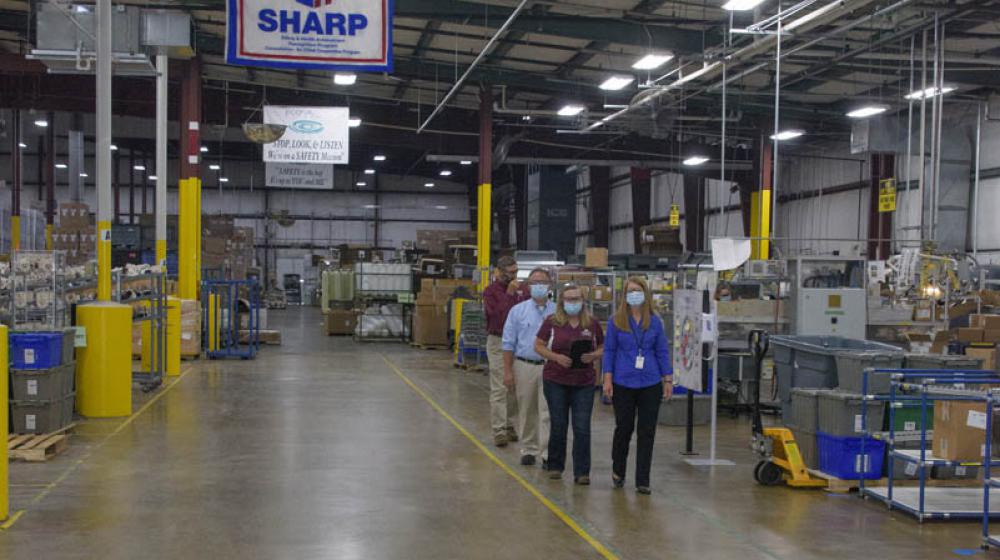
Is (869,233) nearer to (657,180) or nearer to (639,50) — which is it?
(639,50)

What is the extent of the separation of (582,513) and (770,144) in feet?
66.9

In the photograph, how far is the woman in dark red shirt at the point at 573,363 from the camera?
294 inches

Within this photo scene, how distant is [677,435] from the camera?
10.4 metres

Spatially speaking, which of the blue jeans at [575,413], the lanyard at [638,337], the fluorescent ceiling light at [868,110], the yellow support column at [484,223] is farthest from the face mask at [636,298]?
the yellow support column at [484,223]

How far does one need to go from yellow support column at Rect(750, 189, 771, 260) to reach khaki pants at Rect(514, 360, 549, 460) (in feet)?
50.7

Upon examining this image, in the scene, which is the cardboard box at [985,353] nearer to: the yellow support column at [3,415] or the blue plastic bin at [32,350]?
the blue plastic bin at [32,350]

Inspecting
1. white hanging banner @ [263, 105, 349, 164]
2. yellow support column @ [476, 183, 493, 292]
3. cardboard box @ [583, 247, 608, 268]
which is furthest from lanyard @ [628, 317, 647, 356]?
yellow support column @ [476, 183, 493, 292]

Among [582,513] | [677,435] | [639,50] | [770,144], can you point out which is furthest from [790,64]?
[582,513]

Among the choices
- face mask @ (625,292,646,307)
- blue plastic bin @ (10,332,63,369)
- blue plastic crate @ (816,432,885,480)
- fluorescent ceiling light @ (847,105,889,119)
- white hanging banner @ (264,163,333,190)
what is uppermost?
fluorescent ceiling light @ (847,105,889,119)

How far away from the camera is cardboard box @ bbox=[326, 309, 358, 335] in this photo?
27.0 m

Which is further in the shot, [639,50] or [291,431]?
[639,50]

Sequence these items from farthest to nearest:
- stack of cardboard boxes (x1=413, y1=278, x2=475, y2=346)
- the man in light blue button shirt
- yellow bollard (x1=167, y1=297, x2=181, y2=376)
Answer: stack of cardboard boxes (x1=413, y1=278, x2=475, y2=346), yellow bollard (x1=167, y1=297, x2=181, y2=376), the man in light blue button shirt

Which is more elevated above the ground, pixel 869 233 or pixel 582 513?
pixel 869 233

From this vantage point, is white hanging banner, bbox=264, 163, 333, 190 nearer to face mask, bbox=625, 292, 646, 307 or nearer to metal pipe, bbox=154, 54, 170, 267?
metal pipe, bbox=154, 54, 170, 267
